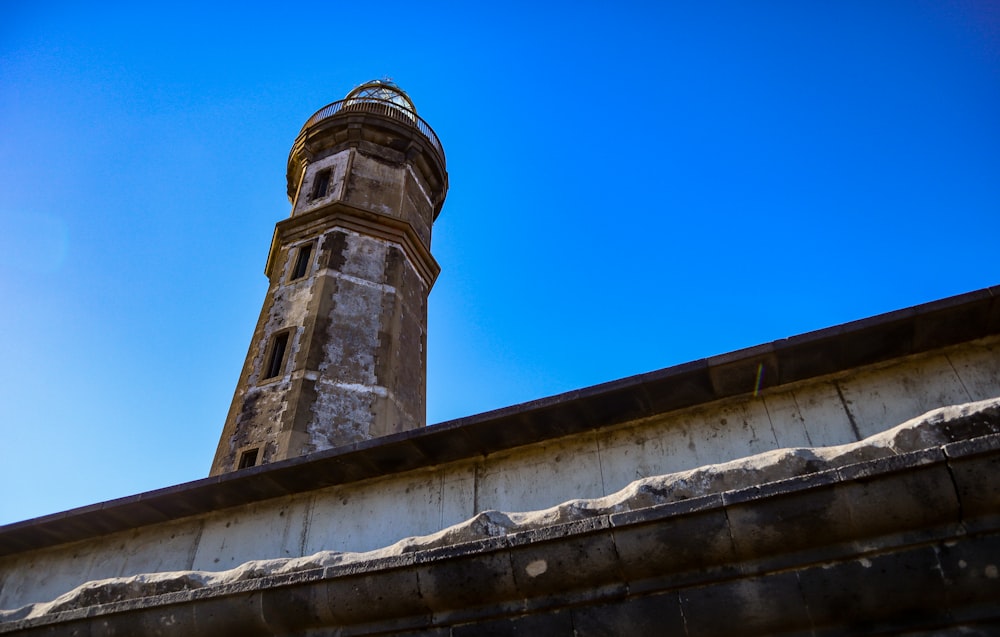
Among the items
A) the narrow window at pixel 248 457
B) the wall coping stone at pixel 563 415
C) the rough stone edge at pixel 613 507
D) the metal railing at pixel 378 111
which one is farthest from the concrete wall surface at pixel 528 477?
the metal railing at pixel 378 111

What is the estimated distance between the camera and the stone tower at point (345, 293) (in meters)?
13.7

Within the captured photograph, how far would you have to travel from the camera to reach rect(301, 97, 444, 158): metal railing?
65.7ft

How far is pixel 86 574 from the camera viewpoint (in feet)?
23.4

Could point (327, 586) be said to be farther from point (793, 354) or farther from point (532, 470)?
point (793, 354)

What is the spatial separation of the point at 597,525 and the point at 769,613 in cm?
104

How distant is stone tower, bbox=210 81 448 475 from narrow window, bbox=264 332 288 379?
2cm

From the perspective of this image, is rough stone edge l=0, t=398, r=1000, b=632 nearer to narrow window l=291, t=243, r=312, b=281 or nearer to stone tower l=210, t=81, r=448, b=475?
stone tower l=210, t=81, r=448, b=475

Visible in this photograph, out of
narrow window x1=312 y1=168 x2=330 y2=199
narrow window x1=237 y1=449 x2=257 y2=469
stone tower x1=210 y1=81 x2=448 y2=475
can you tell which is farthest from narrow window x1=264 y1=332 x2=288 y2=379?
narrow window x1=312 y1=168 x2=330 y2=199

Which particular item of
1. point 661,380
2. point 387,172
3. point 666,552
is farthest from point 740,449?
point 387,172

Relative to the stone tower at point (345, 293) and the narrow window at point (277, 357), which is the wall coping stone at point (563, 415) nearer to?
the stone tower at point (345, 293)

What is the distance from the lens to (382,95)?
73.5 feet

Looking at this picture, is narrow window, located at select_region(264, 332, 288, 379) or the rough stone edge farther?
narrow window, located at select_region(264, 332, 288, 379)

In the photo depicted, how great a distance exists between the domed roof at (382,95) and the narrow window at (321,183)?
281 cm

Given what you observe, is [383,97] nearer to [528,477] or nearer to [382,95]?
[382,95]
